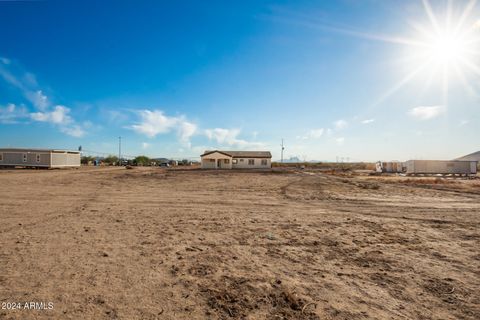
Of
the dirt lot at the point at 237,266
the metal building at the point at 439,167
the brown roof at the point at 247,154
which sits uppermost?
the brown roof at the point at 247,154

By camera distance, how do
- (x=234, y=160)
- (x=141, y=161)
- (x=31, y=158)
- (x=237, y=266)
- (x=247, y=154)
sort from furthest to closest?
(x=141, y=161)
(x=247, y=154)
(x=234, y=160)
(x=31, y=158)
(x=237, y=266)

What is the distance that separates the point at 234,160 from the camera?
60.1 metres

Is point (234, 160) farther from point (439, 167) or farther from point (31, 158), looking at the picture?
point (439, 167)

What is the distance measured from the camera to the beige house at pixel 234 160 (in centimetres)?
5881

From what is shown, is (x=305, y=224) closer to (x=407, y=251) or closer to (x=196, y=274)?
(x=407, y=251)

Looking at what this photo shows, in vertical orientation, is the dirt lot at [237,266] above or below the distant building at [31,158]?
below

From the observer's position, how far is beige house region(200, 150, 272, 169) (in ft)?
193

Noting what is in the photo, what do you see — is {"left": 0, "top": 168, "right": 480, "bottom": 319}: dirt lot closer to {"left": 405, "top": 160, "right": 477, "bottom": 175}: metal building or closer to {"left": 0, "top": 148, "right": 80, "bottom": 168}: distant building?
{"left": 0, "top": 148, "right": 80, "bottom": 168}: distant building

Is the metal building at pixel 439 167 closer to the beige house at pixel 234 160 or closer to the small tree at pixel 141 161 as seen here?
the beige house at pixel 234 160

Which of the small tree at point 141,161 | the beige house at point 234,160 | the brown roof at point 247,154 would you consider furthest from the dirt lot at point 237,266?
the small tree at point 141,161

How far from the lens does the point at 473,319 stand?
3195 mm

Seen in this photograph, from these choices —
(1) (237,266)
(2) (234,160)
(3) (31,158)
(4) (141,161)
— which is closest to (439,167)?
(2) (234,160)

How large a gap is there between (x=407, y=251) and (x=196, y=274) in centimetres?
458

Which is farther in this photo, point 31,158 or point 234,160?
point 234,160
